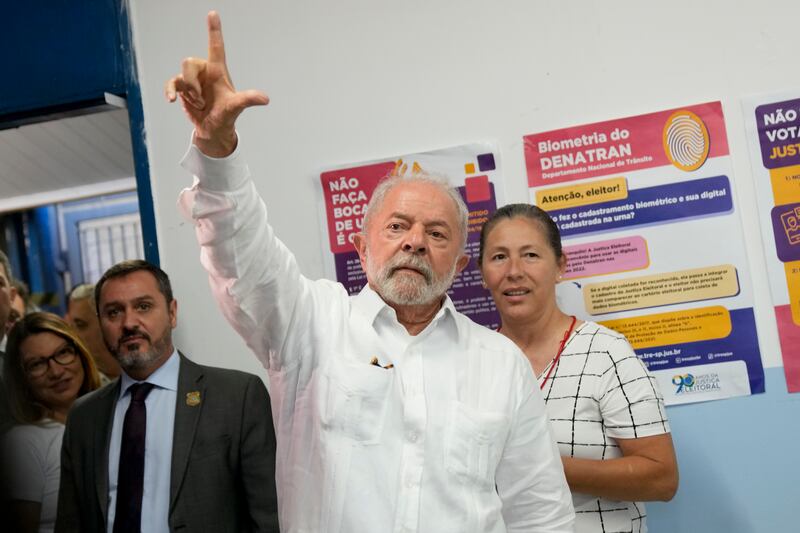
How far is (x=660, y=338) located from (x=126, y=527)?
1.56m

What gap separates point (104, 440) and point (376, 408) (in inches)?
41.1

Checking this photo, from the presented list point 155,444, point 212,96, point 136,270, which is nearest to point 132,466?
point 155,444

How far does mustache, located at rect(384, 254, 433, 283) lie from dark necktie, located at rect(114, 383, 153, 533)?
99 cm

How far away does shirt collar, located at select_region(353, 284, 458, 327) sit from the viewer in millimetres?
1787

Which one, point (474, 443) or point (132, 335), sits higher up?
point (132, 335)

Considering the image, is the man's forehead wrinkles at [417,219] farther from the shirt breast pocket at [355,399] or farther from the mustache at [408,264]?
the shirt breast pocket at [355,399]

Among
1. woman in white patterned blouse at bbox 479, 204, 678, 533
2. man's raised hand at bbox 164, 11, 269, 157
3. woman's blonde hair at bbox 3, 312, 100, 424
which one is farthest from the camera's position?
woman's blonde hair at bbox 3, 312, 100, 424

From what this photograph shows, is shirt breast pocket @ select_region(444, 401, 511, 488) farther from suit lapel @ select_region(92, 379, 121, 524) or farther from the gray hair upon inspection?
suit lapel @ select_region(92, 379, 121, 524)

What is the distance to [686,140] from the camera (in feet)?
7.88

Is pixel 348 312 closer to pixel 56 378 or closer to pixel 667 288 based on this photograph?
pixel 667 288

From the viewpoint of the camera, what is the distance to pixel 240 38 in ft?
8.89

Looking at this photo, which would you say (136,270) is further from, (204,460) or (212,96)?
(212,96)

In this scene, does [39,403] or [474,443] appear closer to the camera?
[474,443]

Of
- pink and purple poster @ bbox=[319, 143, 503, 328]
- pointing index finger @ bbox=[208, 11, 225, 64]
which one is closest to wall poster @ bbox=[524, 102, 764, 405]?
pink and purple poster @ bbox=[319, 143, 503, 328]
